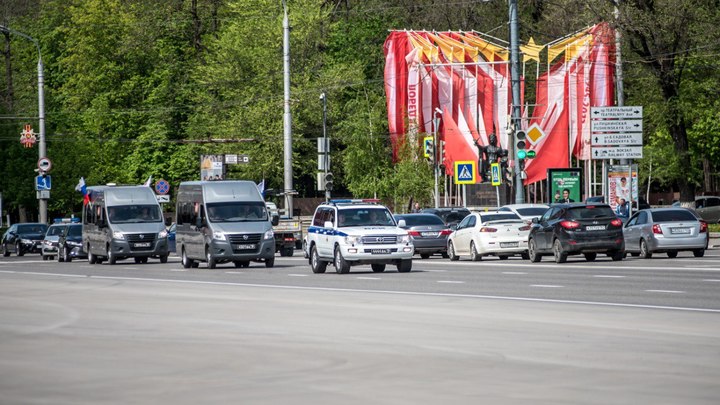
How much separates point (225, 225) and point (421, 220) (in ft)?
34.6

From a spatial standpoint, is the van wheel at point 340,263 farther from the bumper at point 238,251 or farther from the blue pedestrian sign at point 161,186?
the blue pedestrian sign at point 161,186

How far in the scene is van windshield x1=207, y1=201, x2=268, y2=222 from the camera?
40.2m

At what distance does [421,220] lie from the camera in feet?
159

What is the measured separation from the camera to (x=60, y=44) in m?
97.4

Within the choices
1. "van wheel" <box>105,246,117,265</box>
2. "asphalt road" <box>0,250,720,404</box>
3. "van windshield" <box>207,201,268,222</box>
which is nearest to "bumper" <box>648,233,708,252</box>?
"asphalt road" <box>0,250,720,404</box>

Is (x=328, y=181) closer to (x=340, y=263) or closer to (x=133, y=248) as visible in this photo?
(x=133, y=248)

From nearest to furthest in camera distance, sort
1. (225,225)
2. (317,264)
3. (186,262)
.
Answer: (317,264) < (225,225) < (186,262)

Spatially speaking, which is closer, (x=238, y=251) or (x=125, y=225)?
(x=238, y=251)

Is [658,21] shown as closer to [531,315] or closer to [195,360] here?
[531,315]

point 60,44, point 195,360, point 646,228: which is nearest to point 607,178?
point 646,228

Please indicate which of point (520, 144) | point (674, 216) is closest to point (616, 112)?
point (520, 144)

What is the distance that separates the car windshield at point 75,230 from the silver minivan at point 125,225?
5.74 m

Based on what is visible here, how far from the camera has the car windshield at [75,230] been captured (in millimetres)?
54438

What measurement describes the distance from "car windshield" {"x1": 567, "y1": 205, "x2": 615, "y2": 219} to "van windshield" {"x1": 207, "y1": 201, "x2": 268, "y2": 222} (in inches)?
352
